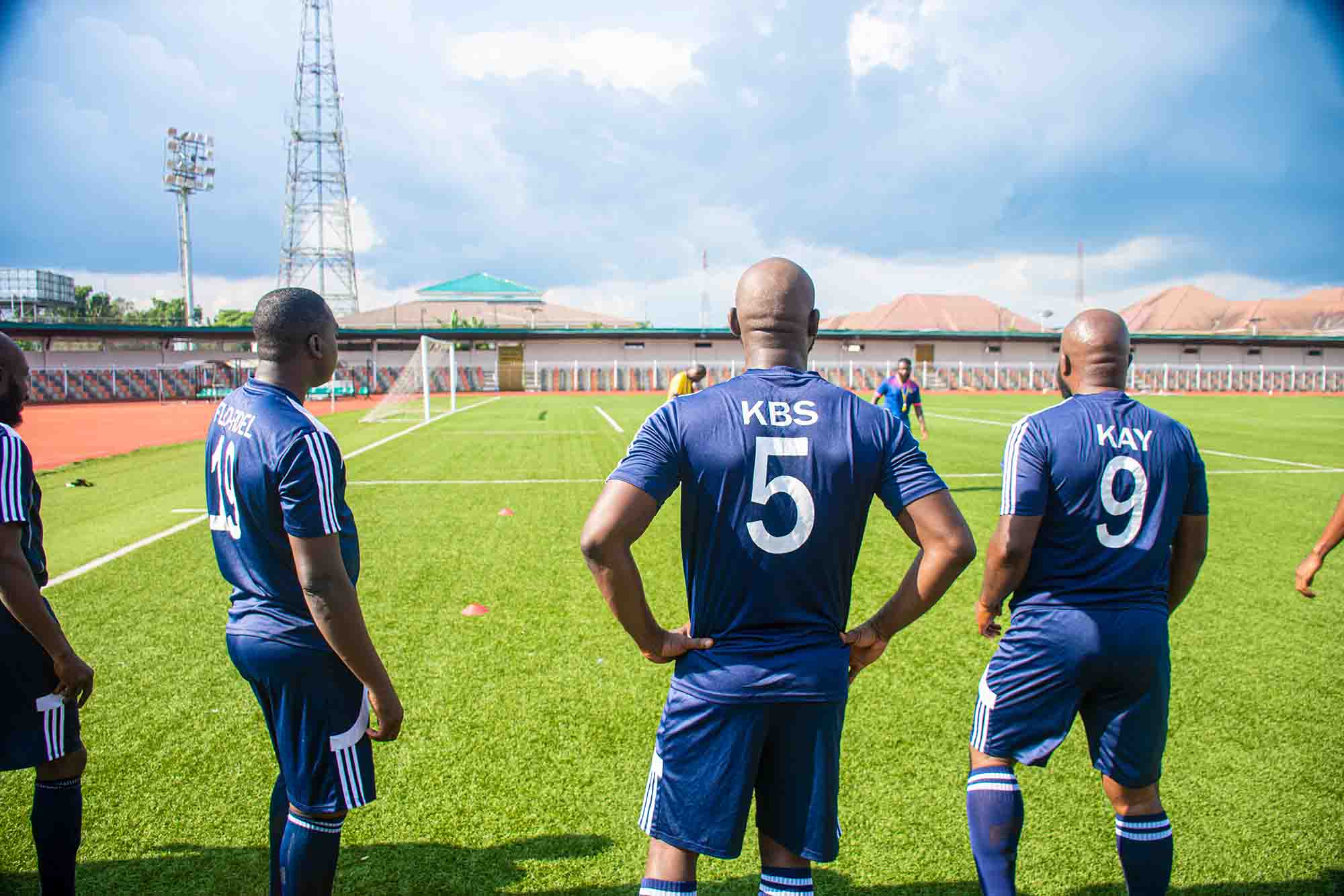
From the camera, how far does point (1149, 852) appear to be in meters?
2.66

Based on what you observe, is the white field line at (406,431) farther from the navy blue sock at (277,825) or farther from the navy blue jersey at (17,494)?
the navy blue sock at (277,825)

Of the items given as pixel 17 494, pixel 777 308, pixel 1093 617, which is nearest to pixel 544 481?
pixel 17 494

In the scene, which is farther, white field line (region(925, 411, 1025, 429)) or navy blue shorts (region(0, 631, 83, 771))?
white field line (region(925, 411, 1025, 429))

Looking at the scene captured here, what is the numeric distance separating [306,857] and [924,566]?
204 centimetres

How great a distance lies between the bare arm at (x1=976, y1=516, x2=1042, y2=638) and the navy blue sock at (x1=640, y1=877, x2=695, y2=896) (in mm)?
1354

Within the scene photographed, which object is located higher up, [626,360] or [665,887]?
[626,360]

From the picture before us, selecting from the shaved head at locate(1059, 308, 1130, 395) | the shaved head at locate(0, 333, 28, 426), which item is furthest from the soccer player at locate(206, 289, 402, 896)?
the shaved head at locate(1059, 308, 1130, 395)

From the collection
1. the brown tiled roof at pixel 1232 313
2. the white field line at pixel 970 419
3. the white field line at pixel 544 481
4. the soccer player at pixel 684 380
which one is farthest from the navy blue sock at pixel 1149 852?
the brown tiled roof at pixel 1232 313

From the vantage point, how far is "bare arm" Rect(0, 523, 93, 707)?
249cm

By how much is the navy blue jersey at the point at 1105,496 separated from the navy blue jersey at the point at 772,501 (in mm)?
717

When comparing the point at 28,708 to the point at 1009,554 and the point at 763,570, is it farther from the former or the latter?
the point at 1009,554

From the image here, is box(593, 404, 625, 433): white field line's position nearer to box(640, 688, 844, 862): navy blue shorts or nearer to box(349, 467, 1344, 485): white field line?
box(349, 467, 1344, 485): white field line

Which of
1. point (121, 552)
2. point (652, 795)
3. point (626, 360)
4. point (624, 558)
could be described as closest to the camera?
point (624, 558)

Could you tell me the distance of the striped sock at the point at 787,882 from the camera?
7.26 feet
